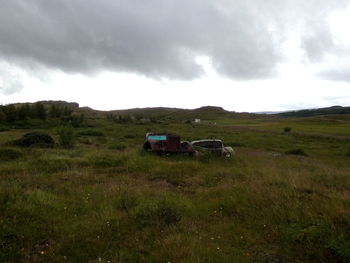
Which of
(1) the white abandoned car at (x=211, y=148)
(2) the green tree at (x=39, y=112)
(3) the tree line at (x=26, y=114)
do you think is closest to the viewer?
(1) the white abandoned car at (x=211, y=148)

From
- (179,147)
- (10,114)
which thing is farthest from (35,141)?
(10,114)

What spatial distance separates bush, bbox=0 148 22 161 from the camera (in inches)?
545

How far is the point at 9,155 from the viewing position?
559 inches

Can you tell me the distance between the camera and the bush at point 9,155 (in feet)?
45.4

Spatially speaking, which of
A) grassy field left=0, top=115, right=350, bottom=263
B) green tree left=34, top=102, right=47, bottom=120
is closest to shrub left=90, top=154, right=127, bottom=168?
grassy field left=0, top=115, right=350, bottom=263

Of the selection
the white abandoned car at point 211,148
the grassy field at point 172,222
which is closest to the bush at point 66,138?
the white abandoned car at point 211,148

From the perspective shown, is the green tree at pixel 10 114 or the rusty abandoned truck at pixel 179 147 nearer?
the rusty abandoned truck at pixel 179 147

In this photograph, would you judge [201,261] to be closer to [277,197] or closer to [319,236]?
[319,236]

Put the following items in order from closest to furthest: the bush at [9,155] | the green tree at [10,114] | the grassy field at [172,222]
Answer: the grassy field at [172,222] < the bush at [9,155] < the green tree at [10,114]

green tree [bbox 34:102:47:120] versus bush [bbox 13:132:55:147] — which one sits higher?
green tree [bbox 34:102:47:120]

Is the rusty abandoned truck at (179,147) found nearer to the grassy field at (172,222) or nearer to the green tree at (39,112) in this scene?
the grassy field at (172,222)

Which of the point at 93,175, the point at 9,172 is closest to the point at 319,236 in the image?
the point at 93,175

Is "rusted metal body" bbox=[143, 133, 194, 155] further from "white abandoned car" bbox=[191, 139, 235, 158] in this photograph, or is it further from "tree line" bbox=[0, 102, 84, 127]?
"tree line" bbox=[0, 102, 84, 127]

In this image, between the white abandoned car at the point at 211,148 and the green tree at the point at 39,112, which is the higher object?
the green tree at the point at 39,112
